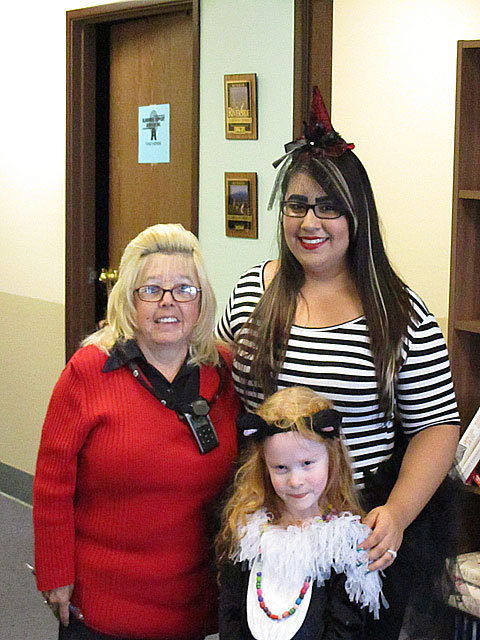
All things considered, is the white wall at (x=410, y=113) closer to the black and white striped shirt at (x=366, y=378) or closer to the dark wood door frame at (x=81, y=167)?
the black and white striped shirt at (x=366, y=378)

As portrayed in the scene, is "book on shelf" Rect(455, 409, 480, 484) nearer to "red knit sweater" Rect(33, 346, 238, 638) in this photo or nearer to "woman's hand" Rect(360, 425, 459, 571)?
"woman's hand" Rect(360, 425, 459, 571)

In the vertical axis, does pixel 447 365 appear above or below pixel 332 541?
above

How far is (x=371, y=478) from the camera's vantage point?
1.71m

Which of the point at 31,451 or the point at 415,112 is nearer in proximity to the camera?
the point at 415,112

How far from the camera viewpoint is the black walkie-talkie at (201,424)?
70.2 inches

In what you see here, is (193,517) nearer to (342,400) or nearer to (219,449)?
(219,449)

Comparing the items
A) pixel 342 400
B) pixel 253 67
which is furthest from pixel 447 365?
pixel 253 67

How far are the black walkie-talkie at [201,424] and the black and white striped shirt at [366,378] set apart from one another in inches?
6.9

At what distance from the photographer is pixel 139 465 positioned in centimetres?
175

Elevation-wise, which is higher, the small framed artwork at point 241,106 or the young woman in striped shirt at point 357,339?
the small framed artwork at point 241,106

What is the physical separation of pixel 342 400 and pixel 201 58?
6.63 feet

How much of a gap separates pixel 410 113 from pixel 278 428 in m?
1.41

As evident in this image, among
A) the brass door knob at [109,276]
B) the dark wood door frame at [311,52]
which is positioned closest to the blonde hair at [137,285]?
the dark wood door frame at [311,52]

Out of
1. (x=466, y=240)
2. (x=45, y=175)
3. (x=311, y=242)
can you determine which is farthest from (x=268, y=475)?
(x=45, y=175)
